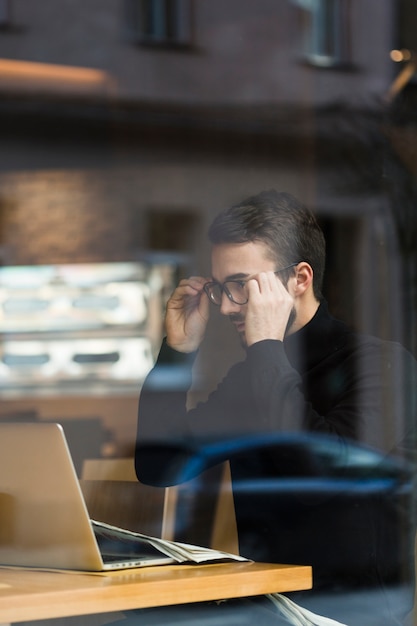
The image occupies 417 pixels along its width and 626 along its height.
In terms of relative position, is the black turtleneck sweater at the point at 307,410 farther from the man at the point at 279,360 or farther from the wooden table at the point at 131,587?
the wooden table at the point at 131,587

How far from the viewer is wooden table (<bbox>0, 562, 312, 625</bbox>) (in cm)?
→ 108

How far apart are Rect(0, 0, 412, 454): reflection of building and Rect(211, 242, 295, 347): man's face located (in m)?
5.24

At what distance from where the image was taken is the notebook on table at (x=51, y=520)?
123cm

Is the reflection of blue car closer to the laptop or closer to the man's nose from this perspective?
the man's nose

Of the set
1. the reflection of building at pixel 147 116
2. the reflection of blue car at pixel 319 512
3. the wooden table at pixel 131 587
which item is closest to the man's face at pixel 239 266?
the reflection of blue car at pixel 319 512

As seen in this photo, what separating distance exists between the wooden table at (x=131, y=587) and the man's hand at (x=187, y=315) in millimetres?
582

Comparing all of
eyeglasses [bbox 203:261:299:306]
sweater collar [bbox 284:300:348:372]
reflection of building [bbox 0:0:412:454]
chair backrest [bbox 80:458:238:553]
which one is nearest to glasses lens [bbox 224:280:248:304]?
eyeglasses [bbox 203:261:299:306]

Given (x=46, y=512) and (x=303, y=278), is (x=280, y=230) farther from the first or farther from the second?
(x=46, y=512)

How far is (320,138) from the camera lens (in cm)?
724

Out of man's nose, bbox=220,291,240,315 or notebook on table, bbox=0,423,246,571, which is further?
man's nose, bbox=220,291,240,315

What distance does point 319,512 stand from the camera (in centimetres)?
163

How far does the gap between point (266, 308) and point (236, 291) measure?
91 mm

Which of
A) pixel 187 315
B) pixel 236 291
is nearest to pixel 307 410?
pixel 236 291

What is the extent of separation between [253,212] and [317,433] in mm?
420
